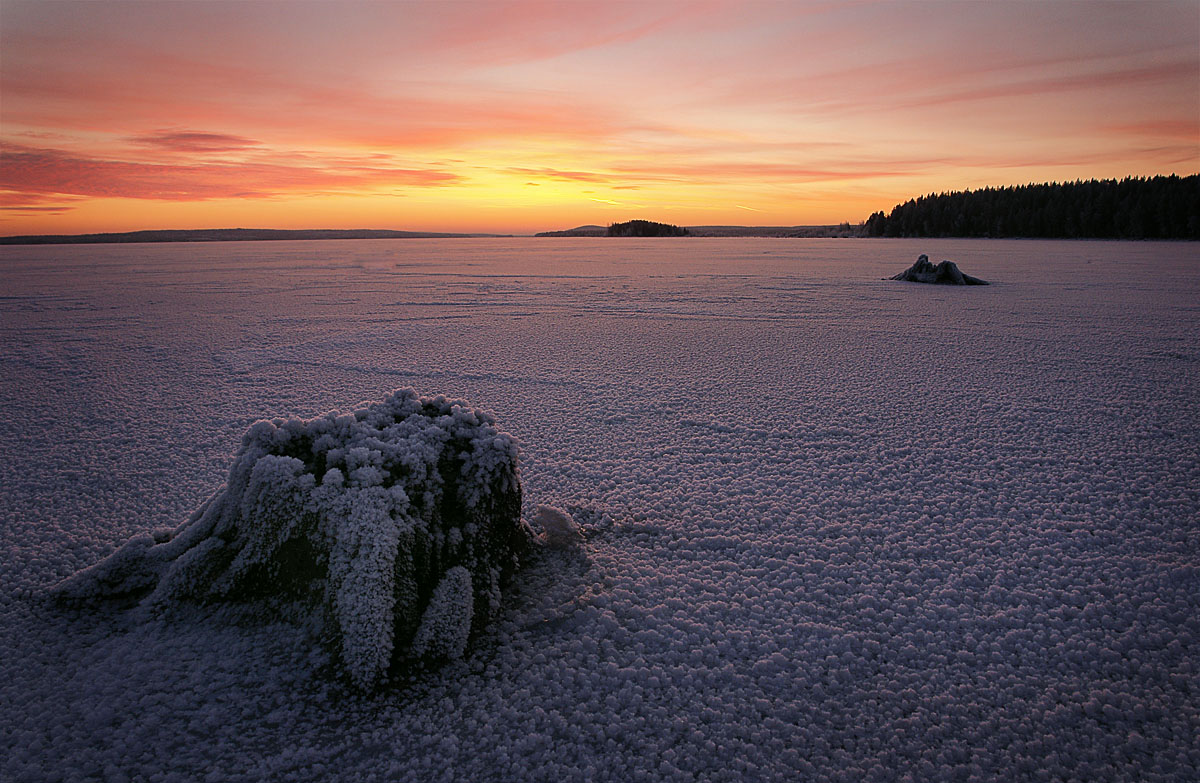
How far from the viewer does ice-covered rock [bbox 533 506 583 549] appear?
2.17m

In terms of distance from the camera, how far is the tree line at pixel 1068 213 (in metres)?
28.3

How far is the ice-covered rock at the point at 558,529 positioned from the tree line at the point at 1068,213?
3751cm

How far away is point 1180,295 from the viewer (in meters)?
8.55

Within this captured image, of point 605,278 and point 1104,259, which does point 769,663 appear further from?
point 1104,259

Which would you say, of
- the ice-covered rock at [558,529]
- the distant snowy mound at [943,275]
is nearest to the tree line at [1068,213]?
the distant snowy mound at [943,275]

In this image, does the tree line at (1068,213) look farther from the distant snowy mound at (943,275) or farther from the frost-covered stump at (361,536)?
the frost-covered stump at (361,536)

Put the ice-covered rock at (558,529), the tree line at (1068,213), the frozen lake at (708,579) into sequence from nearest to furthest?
the frozen lake at (708,579), the ice-covered rock at (558,529), the tree line at (1068,213)

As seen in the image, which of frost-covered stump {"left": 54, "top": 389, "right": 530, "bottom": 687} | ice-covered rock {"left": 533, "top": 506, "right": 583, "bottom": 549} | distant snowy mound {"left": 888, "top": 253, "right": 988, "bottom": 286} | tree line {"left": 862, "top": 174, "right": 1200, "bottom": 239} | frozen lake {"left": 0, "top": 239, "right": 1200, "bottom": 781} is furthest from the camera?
tree line {"left": 862, "top": 174, "right": 1200, "bottom": 239}

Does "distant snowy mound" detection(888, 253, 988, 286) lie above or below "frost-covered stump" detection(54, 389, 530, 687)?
above

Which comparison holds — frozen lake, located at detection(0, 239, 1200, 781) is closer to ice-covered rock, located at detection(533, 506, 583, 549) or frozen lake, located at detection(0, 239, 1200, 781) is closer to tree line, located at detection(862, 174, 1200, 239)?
ice-covered rock, located at detection(533, 506, 583, 549)

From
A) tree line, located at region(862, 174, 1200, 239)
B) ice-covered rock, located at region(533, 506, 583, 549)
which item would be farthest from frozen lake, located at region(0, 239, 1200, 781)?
tree line, located at region(862, 174, 1200, 239)

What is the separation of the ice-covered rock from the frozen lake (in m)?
0.10

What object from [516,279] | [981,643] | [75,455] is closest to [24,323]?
[75,455]

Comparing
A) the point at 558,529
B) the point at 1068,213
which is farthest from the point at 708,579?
the point at 1068,213
